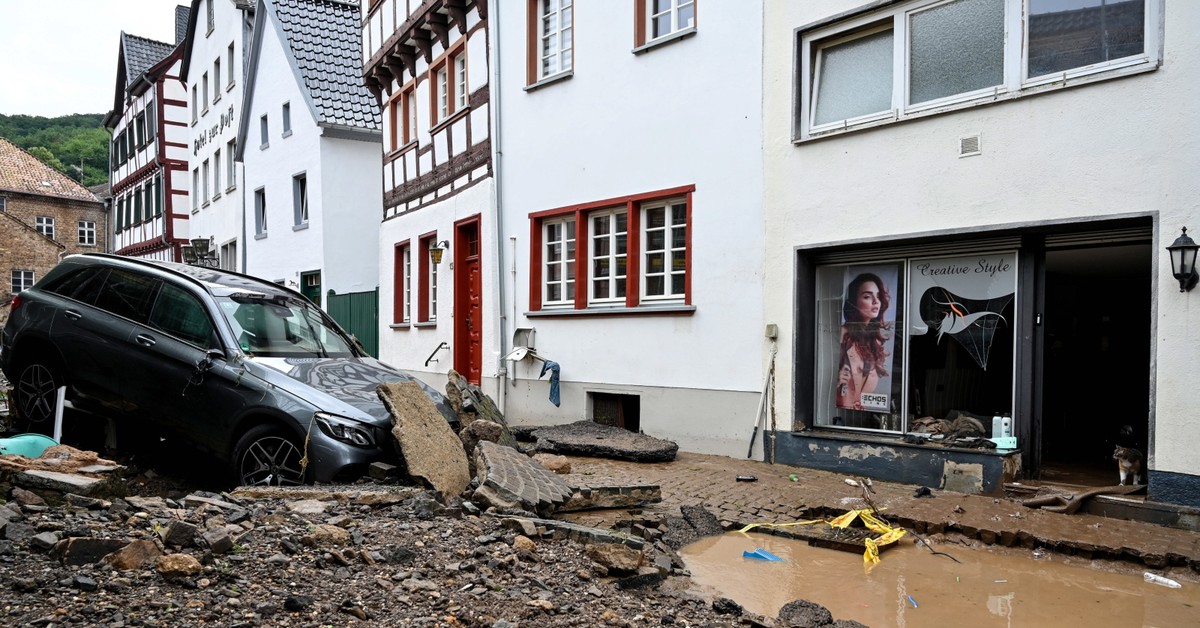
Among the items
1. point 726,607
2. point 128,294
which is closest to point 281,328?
point 128,294

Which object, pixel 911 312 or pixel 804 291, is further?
pixel 804 291

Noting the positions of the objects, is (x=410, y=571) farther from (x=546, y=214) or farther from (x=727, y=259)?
(x=546, y=214)

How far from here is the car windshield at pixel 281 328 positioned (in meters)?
7.79

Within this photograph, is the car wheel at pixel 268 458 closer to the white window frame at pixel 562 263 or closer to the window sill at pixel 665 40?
the white window frame at pixel 562 263

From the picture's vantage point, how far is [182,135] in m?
39.6

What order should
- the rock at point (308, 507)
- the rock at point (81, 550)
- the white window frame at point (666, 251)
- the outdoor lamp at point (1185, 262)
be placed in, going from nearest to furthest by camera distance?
the rock at point (81, 550) → the rock at point (308, 507) → the outdoor lamp at point (1185, 262) → the white window frame at point (666, 251)

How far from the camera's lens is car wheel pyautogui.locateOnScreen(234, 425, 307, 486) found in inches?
271

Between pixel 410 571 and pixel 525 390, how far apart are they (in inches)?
344

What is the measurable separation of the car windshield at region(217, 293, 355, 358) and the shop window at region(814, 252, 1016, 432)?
501 cm

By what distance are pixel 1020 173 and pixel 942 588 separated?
4.17 m

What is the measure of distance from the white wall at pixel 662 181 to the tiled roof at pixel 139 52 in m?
38.4

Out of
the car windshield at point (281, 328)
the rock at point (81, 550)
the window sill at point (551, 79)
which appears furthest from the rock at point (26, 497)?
the window sill at point (551, 79)

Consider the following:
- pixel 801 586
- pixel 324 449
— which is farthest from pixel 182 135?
pixel 801 586

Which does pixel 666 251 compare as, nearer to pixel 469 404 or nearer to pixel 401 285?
pixel 469 404
